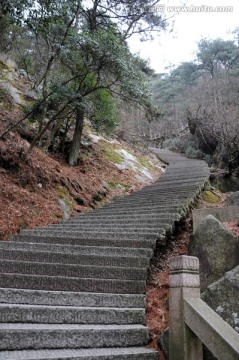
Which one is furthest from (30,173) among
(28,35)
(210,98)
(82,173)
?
(210,98)

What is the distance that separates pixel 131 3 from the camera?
10.5m

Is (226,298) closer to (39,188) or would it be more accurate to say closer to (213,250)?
(213,250)

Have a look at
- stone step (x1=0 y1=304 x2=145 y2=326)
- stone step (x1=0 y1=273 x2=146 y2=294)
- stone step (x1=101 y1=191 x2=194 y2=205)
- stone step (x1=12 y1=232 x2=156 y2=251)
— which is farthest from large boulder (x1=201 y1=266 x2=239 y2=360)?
stone step (x1=101 y1=191 x2=194 y2=205)

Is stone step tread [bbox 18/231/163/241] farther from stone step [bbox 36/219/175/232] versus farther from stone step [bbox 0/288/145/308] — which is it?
stone step [bbox 0/288/145/308]

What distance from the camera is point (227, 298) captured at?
2.97 metres

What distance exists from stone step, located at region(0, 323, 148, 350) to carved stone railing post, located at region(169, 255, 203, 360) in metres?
0.52

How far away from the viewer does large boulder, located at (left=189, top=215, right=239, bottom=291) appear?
12.4 feet

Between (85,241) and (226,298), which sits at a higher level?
(226,298)

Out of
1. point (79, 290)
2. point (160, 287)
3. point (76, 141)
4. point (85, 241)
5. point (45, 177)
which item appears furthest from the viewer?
point (76, 141)

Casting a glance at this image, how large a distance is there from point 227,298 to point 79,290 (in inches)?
66.1

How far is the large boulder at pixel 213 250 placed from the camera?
377 centimetres

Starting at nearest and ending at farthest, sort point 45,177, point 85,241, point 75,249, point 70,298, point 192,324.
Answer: point 192,324 → point 70,298 → point 75,249 → point 85,241 → point 45,177

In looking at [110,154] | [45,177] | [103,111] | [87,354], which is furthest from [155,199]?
[87,354]

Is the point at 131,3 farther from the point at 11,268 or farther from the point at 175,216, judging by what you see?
the point at 11,268
